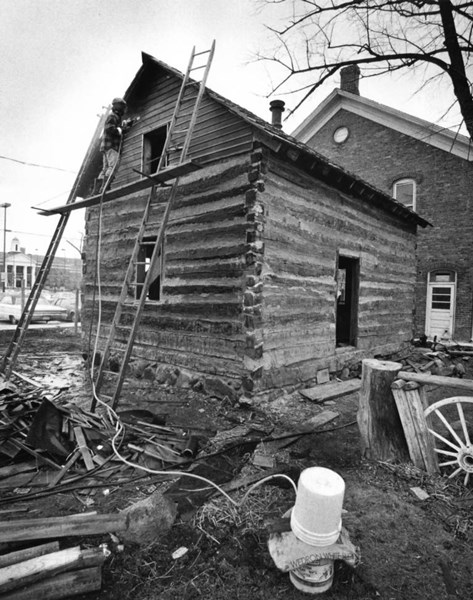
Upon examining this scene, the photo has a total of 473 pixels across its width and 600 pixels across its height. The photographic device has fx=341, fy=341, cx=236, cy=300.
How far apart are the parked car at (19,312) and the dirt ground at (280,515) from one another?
18581 mm

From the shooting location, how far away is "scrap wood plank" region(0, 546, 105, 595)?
6.93ft

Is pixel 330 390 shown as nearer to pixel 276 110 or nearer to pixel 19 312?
pixel 276 110

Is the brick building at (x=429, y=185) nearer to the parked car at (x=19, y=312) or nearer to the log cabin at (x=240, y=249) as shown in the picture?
the log cabin at (x=240, y=249)

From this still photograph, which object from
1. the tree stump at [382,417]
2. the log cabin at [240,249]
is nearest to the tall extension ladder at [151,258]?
the log cabin at [240,249]

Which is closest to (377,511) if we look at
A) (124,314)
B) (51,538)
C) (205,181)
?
(51,538)

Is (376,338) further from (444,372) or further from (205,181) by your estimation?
(205,181)

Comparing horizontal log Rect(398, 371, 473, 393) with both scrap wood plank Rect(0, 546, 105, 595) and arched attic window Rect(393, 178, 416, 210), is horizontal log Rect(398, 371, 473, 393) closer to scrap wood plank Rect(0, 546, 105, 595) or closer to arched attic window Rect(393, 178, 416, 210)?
scrap wood plank Rect(0, 546, 105, 595)

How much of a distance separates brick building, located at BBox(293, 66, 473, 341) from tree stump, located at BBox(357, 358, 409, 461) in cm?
1272

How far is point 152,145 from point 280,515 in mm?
8496

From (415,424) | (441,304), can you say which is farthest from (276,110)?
(415,424)

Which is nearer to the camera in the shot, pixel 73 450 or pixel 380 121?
pixel 73 450

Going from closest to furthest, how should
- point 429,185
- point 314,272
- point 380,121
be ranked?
point 314,272 → point 429,185 → point 380,121

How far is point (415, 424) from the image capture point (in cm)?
367

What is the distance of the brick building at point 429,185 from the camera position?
46.2 ft
